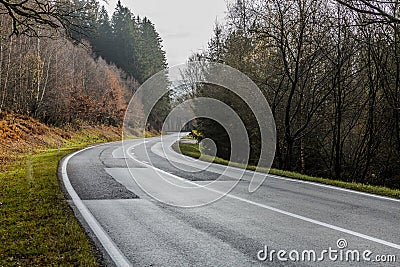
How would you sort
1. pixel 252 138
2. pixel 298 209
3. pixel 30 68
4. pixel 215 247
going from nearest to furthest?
pixel 215 247, pixel 298 209, pixel 252 138, pixel 30 68

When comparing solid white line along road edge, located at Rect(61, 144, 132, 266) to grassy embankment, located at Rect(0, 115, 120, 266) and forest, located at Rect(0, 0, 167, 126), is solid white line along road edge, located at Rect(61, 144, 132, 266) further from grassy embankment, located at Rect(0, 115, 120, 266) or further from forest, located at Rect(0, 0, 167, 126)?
forest, located at Rect(0, 0, 167, 126)

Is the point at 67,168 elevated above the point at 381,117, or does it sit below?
below

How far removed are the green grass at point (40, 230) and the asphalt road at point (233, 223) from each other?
0.28m

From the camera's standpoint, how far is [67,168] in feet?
51.3

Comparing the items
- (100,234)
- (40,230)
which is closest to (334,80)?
(100,234)

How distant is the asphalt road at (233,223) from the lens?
5.08 metres

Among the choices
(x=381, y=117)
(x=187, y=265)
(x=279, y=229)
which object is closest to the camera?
(x=187, y=265)

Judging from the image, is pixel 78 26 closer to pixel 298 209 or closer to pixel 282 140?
pixel 298 209

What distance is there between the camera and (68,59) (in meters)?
45.6

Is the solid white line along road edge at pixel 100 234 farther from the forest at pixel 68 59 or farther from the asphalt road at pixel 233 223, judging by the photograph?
the forest at pixel 68 59

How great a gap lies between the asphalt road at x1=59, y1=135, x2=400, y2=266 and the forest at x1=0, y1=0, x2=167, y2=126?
13.9ft

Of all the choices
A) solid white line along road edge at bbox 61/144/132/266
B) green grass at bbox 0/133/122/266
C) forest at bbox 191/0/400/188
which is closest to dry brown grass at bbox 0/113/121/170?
green grass at bbox 0/133/122/266

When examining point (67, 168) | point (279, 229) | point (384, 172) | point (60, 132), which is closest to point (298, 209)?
point (279, 229)

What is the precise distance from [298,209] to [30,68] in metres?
28.8
